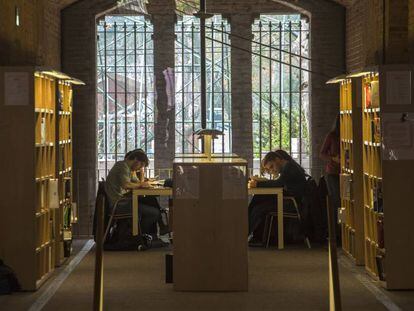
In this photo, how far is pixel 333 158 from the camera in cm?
1358

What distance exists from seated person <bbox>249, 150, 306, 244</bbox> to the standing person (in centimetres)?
35

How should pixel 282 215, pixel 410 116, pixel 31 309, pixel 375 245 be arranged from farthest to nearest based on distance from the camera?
pixel 282 215 → pixel 375 245 → pixel 410 116 → pixel 31 309

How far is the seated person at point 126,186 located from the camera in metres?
13.4

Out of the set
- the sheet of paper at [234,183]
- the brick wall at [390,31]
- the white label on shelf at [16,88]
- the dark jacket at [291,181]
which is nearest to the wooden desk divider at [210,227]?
the sheet of paper at [234,183]

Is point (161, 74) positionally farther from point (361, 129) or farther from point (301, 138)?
point (361, 129)

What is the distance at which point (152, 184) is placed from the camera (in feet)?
45.2

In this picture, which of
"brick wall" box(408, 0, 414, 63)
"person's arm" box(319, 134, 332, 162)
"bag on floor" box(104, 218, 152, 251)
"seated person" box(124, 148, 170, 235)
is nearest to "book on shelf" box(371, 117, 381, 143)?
"brick wall" box(408, 0, 414, 63)

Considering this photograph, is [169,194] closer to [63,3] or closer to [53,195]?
[53,195]

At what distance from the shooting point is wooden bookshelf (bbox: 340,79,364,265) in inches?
456

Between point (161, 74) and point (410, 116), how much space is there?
271 inches

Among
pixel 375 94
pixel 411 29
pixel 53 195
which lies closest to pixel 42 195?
pixel 53 195

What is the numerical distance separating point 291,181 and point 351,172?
1.72m

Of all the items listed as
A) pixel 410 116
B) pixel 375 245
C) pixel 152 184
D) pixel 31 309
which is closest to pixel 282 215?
pixel 152 184

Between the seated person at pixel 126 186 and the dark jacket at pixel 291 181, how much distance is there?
59.8 inches
